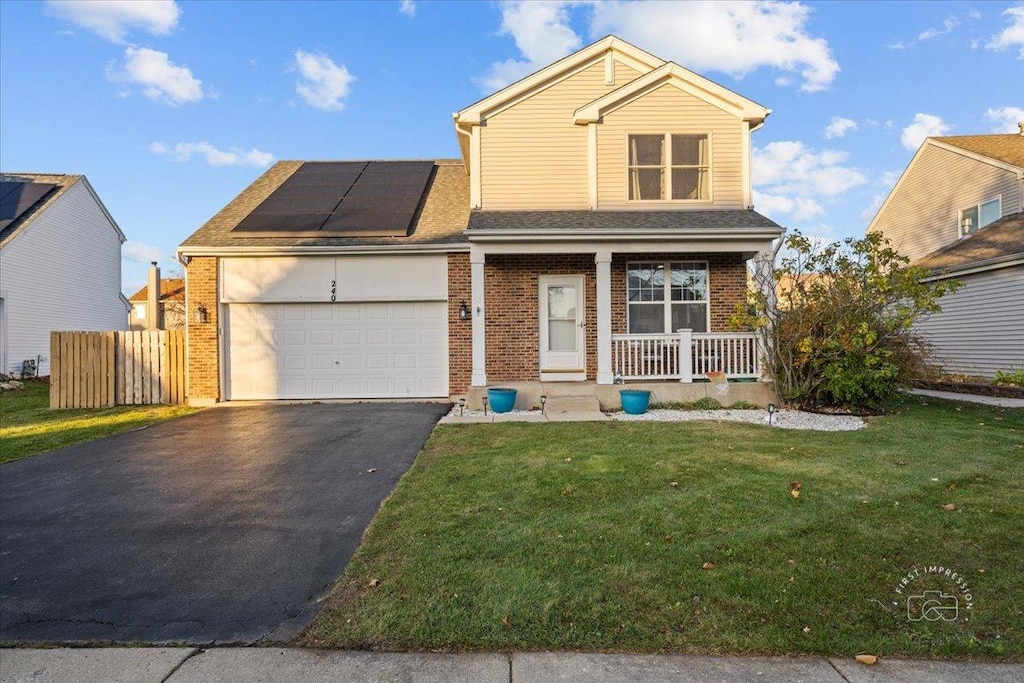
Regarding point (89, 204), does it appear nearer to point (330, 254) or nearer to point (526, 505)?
point (330, 254)

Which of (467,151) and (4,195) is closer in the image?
(467,151)

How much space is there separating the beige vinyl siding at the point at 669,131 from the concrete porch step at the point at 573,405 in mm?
4397

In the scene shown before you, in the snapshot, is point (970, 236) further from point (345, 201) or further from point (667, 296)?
point (345, 201)

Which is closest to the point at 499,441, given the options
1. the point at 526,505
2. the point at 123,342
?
the point at 526,505

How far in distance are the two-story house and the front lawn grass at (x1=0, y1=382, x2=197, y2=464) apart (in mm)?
1162

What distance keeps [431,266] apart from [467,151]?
374cm

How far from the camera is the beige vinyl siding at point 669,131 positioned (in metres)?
11.4

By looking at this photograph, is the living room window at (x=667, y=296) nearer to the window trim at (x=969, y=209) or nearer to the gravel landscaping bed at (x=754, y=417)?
the gravel landscaping bed at (x=754, y=417)

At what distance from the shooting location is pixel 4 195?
18.6 metres

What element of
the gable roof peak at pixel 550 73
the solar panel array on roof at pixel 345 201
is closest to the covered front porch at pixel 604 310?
the solar panel array on roof at pixel 345 201

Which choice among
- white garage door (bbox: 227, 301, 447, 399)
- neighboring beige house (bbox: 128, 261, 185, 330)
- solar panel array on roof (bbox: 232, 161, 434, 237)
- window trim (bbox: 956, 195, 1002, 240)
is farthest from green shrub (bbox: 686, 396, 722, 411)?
window trim (bbox: 956, 195, 1002, 240)

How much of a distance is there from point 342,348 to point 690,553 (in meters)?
9.22

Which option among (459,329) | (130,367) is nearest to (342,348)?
(459,329)

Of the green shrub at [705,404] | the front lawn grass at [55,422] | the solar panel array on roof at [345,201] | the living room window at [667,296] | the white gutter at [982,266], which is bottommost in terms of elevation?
the front lawn grass at [55,422]
